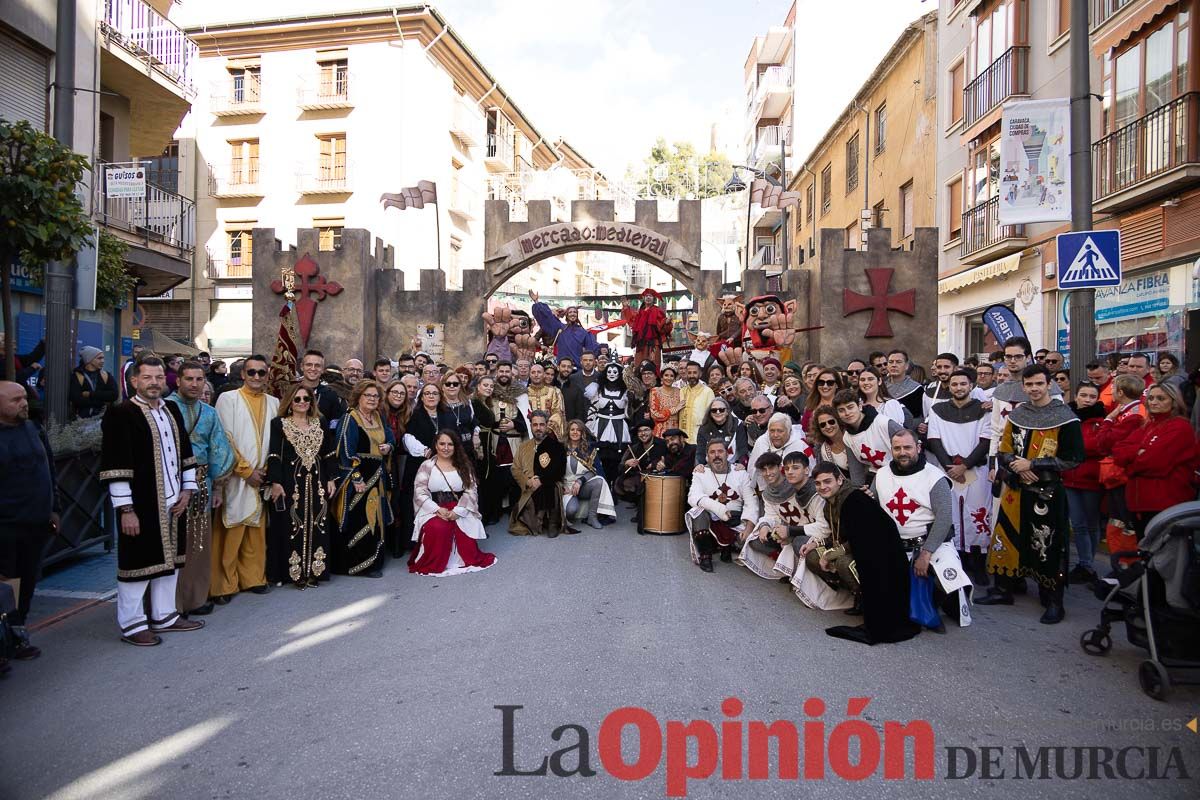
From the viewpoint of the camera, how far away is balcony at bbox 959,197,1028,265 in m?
16.9

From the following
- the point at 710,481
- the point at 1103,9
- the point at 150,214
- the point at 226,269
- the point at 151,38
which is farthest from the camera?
the point at 226,269

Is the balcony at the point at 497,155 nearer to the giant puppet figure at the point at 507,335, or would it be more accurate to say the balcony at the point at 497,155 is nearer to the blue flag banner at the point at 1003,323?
the giant puppet figure at the point at 507,335

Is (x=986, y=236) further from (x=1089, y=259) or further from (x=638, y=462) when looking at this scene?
(x=638, y=462)

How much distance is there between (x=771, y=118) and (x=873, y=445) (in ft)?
116

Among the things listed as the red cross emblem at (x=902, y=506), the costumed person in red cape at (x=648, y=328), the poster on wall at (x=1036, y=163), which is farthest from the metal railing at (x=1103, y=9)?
the red cross emblem at (x=902, y=506)

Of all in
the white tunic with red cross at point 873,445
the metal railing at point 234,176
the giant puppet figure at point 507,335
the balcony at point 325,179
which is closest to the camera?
the white tunic with red cross at point 873,445

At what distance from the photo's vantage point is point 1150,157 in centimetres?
1296

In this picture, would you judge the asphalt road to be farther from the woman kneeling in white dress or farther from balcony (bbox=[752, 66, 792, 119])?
balcony (bbox=[752, 66, 792, 119])

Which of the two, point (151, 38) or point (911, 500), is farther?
point (151, 38)

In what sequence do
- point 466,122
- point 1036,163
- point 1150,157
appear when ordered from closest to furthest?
point 1036,163 < point 1150,157 < point 466,122

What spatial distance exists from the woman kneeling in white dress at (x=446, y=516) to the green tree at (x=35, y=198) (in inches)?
141

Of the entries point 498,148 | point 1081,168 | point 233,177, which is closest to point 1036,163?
point 1081,168

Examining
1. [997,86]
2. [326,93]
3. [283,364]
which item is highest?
[326,93]

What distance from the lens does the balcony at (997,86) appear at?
17141 mm
